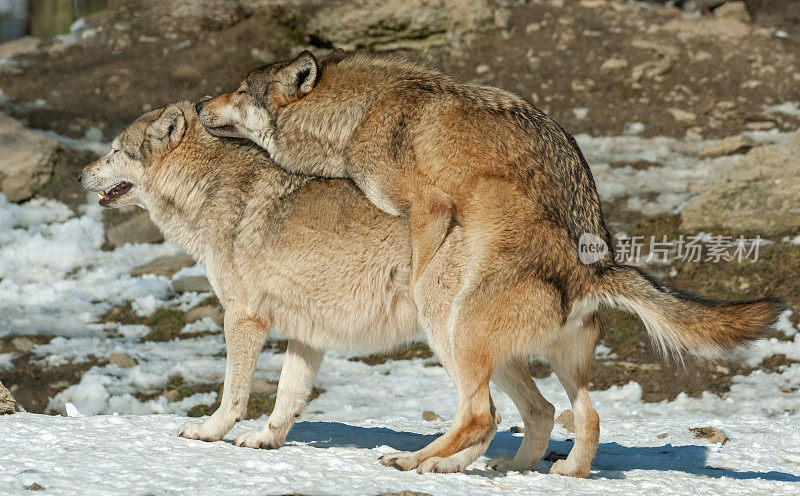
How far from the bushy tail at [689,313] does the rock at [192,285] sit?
19.8 feet

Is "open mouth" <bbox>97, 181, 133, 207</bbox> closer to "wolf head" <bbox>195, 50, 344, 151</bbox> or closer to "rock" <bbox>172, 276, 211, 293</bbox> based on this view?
"wolf head" <bbox>195, 50, 344, 151</bbox>

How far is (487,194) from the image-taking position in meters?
4.73

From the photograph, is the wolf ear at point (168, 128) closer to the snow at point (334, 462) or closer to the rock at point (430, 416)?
the snow at point (334, 462)

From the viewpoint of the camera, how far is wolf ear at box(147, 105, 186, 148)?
18.4 feet

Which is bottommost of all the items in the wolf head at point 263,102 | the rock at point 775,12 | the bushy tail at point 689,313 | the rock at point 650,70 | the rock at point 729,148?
the bushy tail at point 689,313

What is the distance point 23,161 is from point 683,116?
9.18m

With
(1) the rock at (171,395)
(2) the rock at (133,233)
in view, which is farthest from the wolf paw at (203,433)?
(2) the rock at (133,233)

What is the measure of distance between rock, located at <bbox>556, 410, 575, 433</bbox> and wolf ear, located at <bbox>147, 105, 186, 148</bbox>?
330 centimetres

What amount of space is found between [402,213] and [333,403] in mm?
2922

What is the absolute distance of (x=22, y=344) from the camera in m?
8.47

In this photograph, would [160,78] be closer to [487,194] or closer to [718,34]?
[718,34]

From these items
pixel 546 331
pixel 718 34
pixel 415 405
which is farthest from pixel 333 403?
pixel 718 34

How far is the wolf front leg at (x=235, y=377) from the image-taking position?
16.4 feet

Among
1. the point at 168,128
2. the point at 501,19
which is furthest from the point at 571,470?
the point at 501,19
